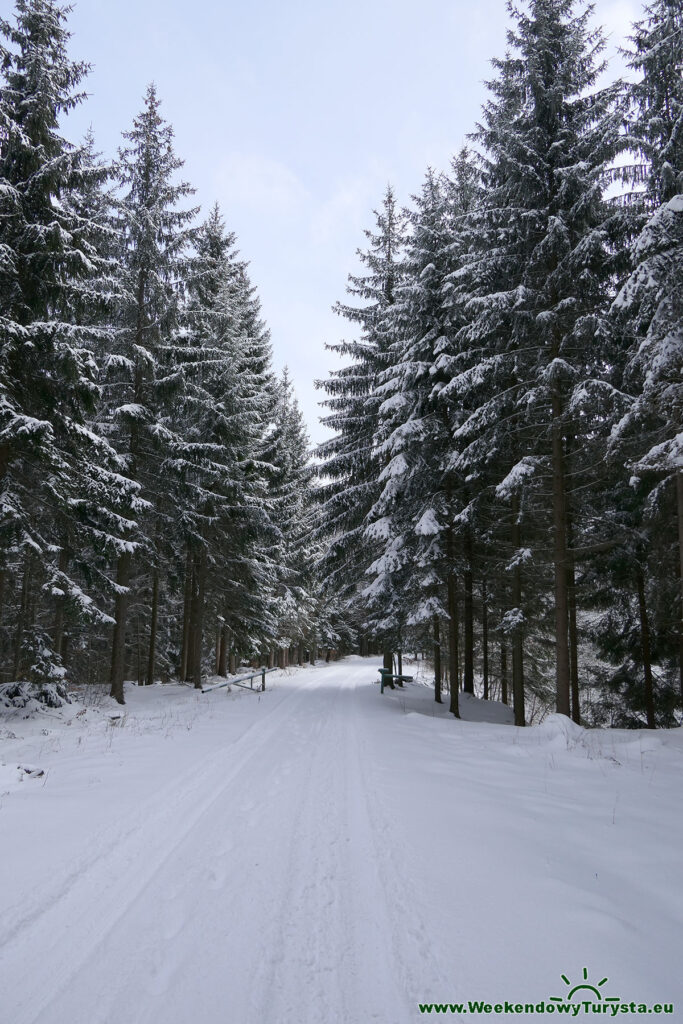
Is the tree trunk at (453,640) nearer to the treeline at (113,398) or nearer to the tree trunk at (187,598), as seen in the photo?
the treeline at (113,398)

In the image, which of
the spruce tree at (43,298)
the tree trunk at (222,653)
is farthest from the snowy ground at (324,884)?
the tree trunk at (222,653)

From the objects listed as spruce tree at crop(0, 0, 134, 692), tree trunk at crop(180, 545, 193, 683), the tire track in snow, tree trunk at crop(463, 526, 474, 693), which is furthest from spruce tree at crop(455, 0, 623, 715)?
tree trunk at crop(180, 545, 193, 683)

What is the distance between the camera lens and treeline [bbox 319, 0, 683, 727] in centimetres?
931

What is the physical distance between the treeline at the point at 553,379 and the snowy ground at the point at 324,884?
218 inches

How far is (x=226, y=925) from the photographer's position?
3.34m

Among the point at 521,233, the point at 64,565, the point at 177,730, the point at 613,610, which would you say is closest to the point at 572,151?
the point at 521,233

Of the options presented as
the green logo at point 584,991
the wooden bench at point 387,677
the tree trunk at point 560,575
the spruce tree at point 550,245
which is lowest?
the wooden bench at point 387,677

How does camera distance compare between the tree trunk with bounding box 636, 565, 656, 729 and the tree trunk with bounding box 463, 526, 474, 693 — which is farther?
the tree trunk with bounding box 463, 526, 474, 693

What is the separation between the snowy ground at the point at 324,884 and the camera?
2.74m

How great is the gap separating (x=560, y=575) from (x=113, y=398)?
1394 cm

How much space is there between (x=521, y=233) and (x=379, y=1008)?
13329 millimetres

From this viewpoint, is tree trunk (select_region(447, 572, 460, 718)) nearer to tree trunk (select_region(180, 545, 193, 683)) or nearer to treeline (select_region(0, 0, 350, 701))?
treeline (select_region(0, 0, 350, 701))

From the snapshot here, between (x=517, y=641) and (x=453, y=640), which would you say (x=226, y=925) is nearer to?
(x=517, y=641)

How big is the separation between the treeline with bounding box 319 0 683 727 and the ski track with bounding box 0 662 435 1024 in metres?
7.70
